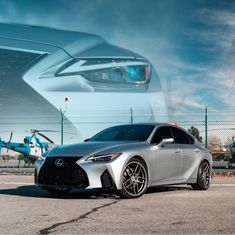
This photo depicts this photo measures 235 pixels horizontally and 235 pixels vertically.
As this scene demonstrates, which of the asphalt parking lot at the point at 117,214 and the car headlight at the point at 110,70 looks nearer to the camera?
the asphalt parking lot at the point at 117,214

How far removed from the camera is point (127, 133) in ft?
30.6

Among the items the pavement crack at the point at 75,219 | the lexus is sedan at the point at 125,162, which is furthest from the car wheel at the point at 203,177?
the pavement crack at the point at 75,219

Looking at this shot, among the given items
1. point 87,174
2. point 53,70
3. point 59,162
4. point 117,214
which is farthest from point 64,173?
point 53,70

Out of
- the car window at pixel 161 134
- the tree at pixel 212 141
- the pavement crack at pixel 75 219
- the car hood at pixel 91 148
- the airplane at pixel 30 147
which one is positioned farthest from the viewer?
the airplane at pixel 30 147

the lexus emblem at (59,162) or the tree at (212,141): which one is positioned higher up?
the tree at (212,141)

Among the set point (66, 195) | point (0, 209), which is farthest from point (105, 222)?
point (66, 195)

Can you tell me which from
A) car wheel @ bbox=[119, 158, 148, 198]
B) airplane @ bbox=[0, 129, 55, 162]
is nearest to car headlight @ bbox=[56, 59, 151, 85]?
airplane @ bbox=[0, 129, 55, 162]

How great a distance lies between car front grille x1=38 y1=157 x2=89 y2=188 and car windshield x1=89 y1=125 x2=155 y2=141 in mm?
1368

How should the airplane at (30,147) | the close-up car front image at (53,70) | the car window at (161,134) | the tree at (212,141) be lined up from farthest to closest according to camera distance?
the close-up car front image at (53,70)
the airplane at (30,147)
the tree at (212,141)
the car window at (161,134)

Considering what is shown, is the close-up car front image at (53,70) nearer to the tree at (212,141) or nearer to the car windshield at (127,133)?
the tree at (212,141)

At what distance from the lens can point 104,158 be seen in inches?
316

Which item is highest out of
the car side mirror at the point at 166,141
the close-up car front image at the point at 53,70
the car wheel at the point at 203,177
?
the close-up car front image at the point at 53,70

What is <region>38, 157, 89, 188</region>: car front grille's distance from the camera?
7945 millimetres

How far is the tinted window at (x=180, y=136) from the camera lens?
9792 millimetres
